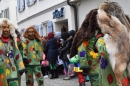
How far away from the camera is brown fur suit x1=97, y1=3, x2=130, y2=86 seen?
337 centimetres

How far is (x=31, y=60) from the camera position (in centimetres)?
748

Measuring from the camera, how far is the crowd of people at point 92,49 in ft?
11.2

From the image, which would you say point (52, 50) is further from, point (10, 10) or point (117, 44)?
point (10, 10)

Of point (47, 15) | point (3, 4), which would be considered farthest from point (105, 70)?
point (3, 4)

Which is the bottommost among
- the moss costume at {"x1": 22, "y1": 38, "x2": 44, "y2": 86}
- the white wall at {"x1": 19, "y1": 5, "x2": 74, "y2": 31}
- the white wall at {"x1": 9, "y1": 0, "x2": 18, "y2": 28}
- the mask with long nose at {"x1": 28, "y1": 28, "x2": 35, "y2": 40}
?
the moss costume at {"x1": 22, "y1": 38, "x2": 44, "y2": 86}

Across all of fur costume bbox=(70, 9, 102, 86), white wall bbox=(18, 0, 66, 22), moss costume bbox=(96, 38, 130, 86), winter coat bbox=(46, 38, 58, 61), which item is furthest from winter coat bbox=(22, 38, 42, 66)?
white wall bbox=(18, 0, 66, 22)

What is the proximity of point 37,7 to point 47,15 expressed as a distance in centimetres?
194

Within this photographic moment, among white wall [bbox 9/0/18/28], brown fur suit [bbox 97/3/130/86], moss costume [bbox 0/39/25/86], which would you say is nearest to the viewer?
brown fur suit [bbox 97/3/130/86]

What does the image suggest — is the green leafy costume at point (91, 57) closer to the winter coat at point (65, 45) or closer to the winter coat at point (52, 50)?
the winter coat at point (65, 45)

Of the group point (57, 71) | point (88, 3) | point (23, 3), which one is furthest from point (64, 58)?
point (23, 3)

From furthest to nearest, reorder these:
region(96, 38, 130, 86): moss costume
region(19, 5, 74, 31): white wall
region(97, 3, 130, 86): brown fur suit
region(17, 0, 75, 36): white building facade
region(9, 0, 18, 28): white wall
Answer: region(9, 0, 18, 28): white wall < region(17, 0, 75, 36): white building facade < region(19, 5, 74, 31): white wall < region(96, 38, 130, 86): moss costume < region(97, 3, 130, 86): brown fur suit

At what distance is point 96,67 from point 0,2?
31840mm

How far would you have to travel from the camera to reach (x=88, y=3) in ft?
43.1

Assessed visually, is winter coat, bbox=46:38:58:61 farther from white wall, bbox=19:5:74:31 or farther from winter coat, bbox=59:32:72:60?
white wall, bbox=19:5:74:31
